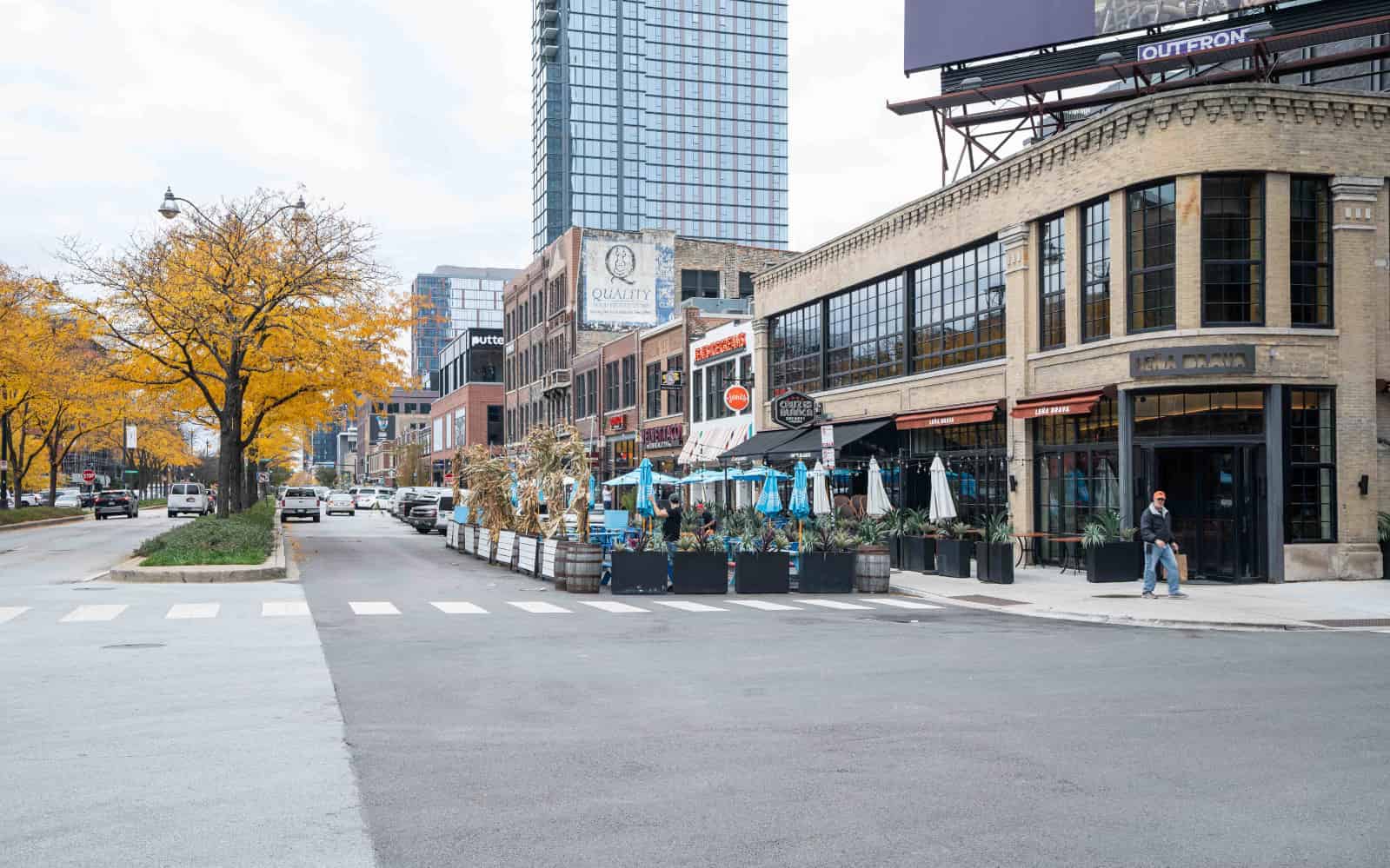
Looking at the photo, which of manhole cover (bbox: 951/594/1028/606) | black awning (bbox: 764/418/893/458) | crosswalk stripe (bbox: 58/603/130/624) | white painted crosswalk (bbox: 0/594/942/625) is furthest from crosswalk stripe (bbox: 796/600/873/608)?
black awning (bbox: 764/418/893/458)

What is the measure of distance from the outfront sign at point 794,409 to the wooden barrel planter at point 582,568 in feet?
40.8

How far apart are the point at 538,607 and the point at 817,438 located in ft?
59.5

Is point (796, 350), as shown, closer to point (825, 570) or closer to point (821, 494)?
point (821, 494)

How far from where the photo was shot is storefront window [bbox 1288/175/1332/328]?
73.4 ft

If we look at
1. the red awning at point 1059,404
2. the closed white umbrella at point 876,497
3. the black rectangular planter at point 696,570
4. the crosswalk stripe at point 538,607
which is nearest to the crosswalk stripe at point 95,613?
the crosswalk stripe at point 538,607

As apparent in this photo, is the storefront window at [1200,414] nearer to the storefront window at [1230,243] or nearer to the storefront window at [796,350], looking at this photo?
the storefront window at [1230,243]

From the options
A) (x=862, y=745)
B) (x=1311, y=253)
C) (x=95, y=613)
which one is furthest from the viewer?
(x=1311, y=253)

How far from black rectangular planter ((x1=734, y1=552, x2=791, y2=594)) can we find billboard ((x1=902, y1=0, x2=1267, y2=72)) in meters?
16.1

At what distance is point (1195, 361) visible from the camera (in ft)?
72.5

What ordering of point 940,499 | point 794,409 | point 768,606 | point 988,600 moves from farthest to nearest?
1. point 794,409
2. point 940,499
3. point 988,600
4. point 768,606

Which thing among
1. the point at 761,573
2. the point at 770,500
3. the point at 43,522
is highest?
the point at 770,500

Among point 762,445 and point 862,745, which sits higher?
point 762,445

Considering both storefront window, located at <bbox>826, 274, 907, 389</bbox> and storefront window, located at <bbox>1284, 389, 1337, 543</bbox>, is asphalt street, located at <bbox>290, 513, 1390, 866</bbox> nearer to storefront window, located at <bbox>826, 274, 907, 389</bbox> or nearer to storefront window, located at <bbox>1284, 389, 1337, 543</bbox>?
storefront window, located at <bbox>1284, 389, 1337, 543</bbox>

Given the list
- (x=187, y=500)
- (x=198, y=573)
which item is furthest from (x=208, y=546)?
(x=187, y=500)
